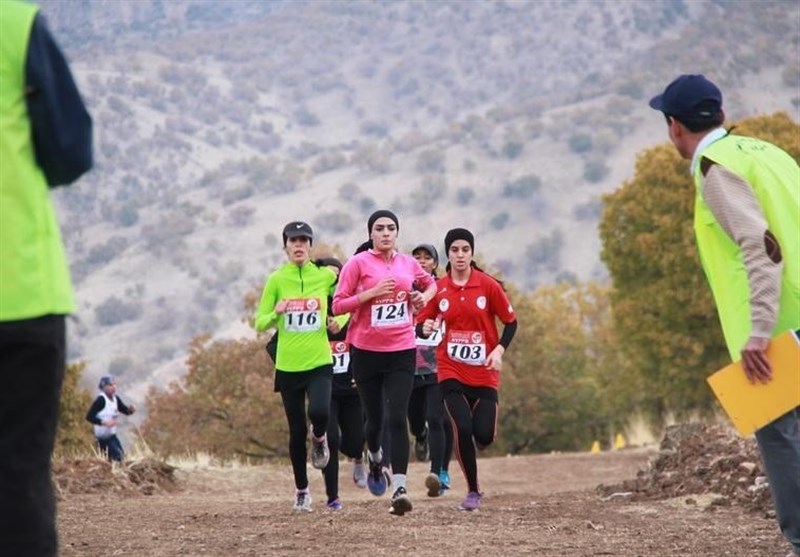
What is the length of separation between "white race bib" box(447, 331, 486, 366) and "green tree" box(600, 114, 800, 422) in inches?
1214

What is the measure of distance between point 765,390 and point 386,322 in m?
5.95

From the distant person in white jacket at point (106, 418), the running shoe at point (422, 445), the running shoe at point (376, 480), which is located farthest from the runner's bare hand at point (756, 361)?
the distant person in white jacket at point (106, 418)

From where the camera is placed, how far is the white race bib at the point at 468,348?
13484mm

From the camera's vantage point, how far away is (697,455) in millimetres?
16500

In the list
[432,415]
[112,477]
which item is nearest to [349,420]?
[432,415]

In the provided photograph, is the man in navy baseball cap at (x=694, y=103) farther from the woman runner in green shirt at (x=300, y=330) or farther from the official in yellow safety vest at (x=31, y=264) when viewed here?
the woman runner in green shirt at (x=300, y=330)

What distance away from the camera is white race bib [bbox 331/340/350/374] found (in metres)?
15.9

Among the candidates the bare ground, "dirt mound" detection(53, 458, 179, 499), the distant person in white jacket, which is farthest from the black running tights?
the distant person in white jacket

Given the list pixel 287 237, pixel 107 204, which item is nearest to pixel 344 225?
pixel 107 204

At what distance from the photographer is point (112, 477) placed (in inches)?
746

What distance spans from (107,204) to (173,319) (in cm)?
4113

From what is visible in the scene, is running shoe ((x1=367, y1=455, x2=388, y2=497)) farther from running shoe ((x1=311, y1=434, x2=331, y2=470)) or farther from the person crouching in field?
the person crouching in field

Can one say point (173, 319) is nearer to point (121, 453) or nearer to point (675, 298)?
point (675, 298)

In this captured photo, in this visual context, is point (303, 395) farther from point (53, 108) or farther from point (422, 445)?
point (53, 108)
